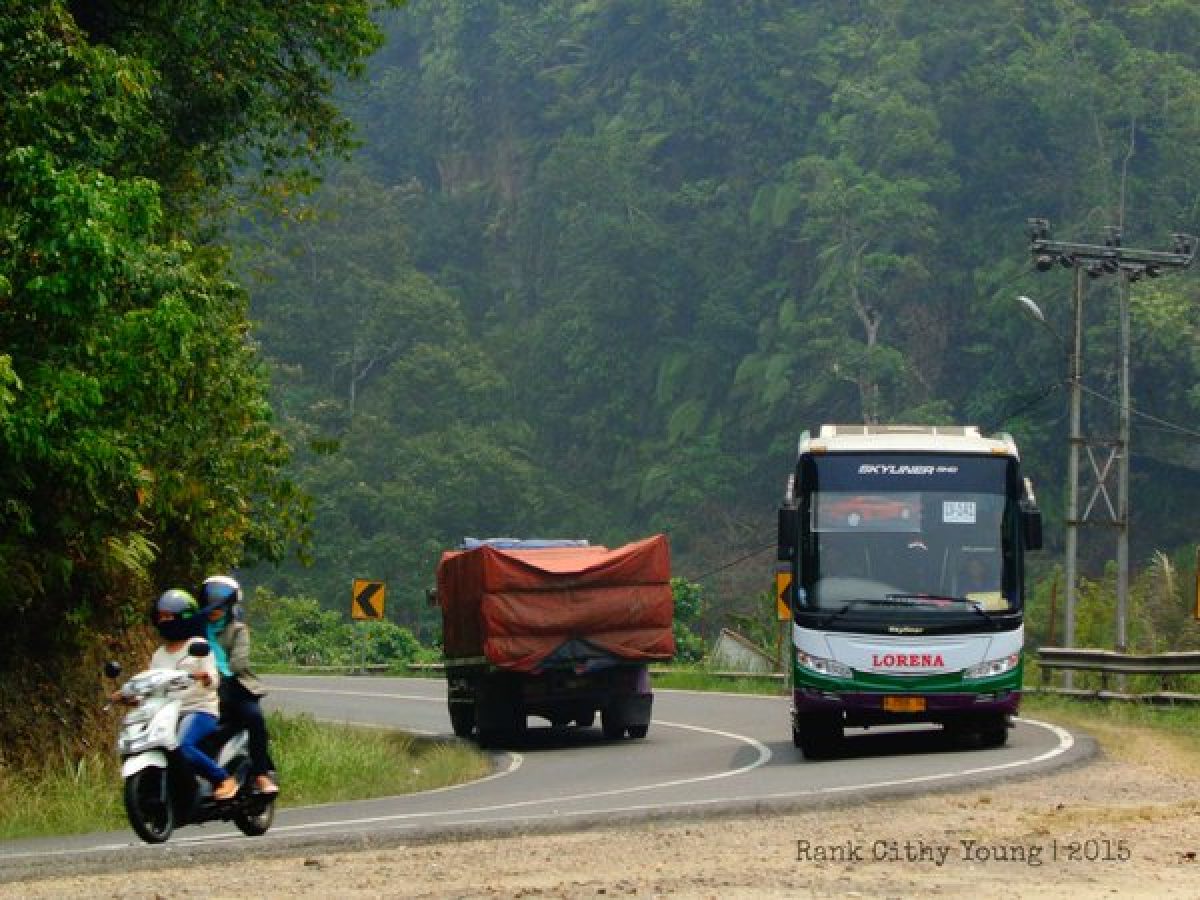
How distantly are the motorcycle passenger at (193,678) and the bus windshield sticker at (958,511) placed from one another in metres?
11.3

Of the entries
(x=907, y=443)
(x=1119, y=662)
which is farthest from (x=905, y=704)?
(x=1119, y=662)

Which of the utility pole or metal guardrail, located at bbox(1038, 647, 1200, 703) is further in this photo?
the utility pole

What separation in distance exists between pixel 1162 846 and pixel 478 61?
A: 88027mm

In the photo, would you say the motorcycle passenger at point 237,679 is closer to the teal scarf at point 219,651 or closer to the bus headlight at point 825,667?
the teal scarf at point 219,651

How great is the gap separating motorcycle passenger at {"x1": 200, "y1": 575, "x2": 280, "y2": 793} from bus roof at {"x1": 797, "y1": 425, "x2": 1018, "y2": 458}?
10189mm

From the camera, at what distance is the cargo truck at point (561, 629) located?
1117 inches

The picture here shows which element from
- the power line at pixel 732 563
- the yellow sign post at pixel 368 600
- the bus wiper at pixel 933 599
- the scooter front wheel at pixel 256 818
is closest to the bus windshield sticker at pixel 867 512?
the bus wiper at pixel 933 599

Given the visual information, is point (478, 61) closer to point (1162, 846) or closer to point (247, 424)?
point (247, 424)

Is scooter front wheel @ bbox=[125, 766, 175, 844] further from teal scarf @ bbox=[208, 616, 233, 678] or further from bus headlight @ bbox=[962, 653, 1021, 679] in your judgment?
bus headlight @ bbox=[962, 653, 1021, 679]

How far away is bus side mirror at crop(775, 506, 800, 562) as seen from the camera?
23688 millimetres

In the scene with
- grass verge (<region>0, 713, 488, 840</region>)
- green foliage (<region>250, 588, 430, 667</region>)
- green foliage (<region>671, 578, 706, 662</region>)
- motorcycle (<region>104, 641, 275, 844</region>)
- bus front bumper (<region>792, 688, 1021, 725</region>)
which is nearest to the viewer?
motorcycle (<region>104, 641, 275, 844</region>)

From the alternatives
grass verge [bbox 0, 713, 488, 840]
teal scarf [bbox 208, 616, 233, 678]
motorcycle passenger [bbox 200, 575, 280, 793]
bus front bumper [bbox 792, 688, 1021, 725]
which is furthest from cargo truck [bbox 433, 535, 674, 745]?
teal scarf [bbox 208, 616, 233, 678]

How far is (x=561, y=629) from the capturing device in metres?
28.6

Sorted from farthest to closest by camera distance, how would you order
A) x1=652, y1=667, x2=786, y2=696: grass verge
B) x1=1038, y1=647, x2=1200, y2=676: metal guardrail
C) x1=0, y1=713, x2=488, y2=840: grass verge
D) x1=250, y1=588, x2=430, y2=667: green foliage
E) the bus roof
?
x1=250, y1=588, x2=430, y2=667: green foliage < x1=652, y1=667, x2=786, y2=696: grass verge < x1=1038, y1=647, x2=1200, y2=676: metal guardrail < the bus roof < x1=0, y1=713, x2=488, y2=840: grass verge
